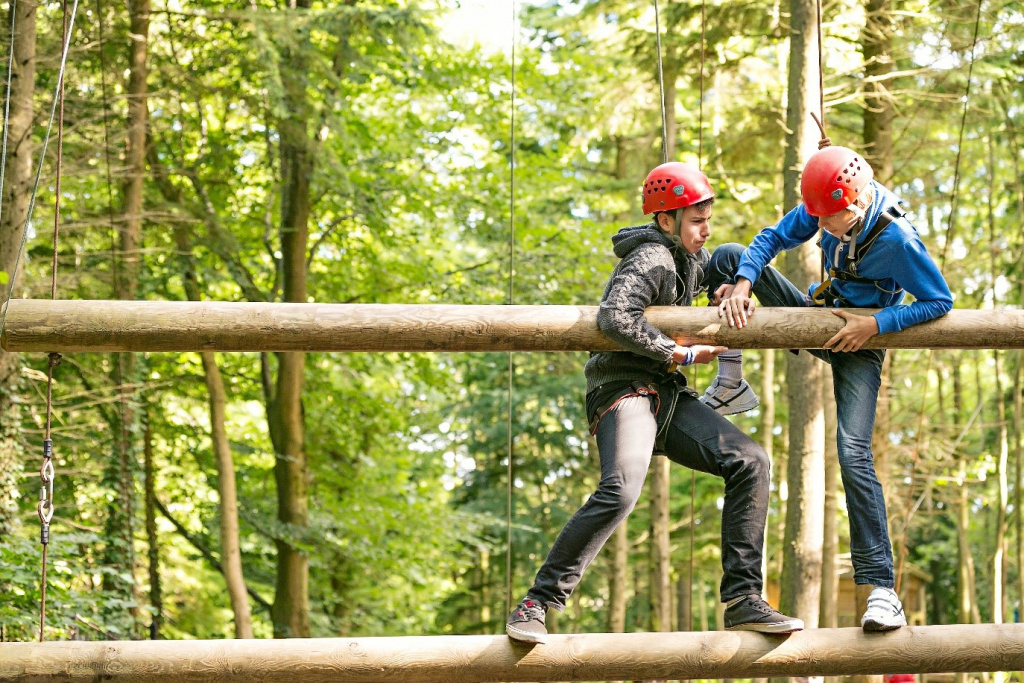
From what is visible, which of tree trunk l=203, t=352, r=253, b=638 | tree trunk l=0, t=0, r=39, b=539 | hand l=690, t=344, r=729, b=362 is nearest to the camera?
hand l=690, t=344, r=729, b=362

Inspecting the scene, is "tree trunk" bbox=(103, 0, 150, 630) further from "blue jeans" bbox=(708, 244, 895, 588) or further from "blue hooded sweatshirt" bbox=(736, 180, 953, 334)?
"blue jeans" bbox=(708, 244, 895, 588)

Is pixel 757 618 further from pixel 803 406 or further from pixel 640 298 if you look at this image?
pixel 803 406

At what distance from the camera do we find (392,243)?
43.9 ft

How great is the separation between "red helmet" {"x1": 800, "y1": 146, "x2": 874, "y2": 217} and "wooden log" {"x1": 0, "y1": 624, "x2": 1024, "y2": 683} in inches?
61.1

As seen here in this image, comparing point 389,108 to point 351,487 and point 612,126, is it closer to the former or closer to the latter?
point 612,126

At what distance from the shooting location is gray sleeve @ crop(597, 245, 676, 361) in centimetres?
380

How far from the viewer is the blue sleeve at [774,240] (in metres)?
4.15

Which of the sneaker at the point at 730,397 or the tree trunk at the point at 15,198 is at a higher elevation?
the tree trunk at the point at 15,198

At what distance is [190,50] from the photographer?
1288 centimetres

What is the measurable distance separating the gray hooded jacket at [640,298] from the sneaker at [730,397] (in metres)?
0.38

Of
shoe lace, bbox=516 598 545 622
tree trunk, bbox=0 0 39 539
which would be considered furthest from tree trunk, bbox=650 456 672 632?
shoe lace, bbox=516 598 545 622

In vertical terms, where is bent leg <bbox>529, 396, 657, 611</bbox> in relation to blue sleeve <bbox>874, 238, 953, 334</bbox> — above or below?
below

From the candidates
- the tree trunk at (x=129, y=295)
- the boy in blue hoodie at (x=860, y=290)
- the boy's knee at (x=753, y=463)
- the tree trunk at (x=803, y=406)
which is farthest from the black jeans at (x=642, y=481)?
the tree trunk at (x=129, y=295)

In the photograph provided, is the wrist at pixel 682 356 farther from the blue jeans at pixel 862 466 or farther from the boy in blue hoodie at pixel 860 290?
the blue jeans at pixel 862 466
